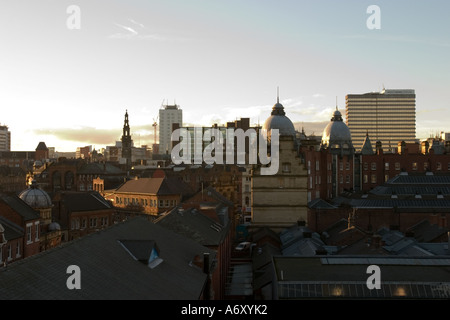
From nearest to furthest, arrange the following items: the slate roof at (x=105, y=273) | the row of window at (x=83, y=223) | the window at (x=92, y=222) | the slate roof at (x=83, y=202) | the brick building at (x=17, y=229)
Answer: the slate roof at (x=105, y=273)
the brick building at (x=17, y=229)
the row of window at (x=83, y=223)
the slate roof at (x=83, y=202)
the window at (x=92, y=222)

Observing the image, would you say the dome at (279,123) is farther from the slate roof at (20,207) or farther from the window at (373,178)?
the slate roof at (20,207)

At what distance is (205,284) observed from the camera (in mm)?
27844

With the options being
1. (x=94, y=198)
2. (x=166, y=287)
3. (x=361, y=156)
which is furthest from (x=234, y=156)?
(x=166, y=287)

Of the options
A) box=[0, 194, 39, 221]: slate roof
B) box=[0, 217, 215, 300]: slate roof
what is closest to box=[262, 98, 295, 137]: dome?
box=[0, 194, 39, 221]: slate roof

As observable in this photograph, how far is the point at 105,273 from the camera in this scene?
20.9m

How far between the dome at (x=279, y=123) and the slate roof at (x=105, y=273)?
48.3 m

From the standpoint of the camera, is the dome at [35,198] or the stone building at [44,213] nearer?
the stone building at [44,213]

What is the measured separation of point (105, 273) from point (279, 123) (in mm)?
59353

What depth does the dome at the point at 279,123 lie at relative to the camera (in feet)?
252

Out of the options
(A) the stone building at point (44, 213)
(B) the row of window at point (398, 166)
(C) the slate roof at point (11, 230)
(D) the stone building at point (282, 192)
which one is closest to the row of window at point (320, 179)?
(B) the row of window at point (398, 166)

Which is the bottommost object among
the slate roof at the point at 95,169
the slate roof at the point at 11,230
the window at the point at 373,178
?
the slate roof at the point at 11,230

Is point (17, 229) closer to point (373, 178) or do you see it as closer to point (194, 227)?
point (194, 227)

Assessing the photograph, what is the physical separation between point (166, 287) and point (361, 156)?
236ft
